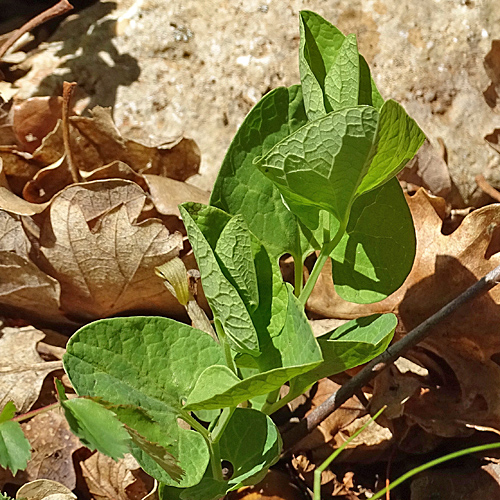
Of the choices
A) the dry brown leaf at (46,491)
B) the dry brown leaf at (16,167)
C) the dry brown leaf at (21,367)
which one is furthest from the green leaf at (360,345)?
the dry brown leaf at (16,167)

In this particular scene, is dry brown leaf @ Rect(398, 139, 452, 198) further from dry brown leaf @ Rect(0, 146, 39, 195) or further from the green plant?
dry brown leaf @ Rect(0, 146, 39, 195)

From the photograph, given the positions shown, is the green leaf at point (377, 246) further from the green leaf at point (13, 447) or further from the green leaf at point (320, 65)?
the green leaf at point (13, 447)

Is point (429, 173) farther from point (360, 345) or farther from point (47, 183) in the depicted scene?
point (47, 183)

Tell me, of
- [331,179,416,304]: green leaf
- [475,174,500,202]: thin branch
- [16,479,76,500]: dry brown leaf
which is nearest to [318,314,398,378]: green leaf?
[331,179,416,304]: green leaf

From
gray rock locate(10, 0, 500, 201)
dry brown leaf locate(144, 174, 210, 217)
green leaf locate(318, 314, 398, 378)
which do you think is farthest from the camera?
gray rock locate(10, 0, 500, 201)

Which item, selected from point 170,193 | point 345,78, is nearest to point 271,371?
point 345,78

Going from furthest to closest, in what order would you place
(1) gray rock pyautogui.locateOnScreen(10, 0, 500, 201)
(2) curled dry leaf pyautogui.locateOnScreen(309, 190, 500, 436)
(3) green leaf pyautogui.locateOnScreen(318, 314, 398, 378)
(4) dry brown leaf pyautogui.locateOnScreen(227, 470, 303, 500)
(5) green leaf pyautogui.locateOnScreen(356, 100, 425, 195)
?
(1) gray rock pyautogui.locateOnScreen(10, 0, 500, 201) → (2) curled dry leaf pyautogui.locateOnScreen(309, 190, 500, 436) → (4) dry brown leaf pyautogui.locateOnScreen(227, 470, 303, 500) → (3) green leaf pyautogui.locateOnScreen(318, 314, 398, 378) → (5) green leaf pyautogui.locateOnScreen(356, 100, 425, 195)
